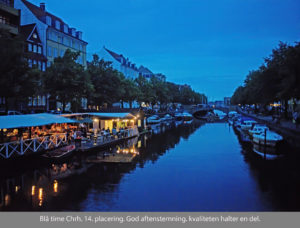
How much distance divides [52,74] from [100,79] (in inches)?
702

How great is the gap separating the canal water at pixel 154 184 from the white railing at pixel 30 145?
1.10 meters

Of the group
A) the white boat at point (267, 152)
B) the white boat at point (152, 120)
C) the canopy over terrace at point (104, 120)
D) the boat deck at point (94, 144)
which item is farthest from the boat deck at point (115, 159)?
the white boat at point (152, 120)

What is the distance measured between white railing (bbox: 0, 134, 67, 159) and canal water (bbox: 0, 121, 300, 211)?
1.10 meters

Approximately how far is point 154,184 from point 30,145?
13.1 m

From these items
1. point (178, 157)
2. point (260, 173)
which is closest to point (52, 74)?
point (178, 157)

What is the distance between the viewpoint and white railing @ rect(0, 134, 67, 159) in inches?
906

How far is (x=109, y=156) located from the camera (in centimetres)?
2959

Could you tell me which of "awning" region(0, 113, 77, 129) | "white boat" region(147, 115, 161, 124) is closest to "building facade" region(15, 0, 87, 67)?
"white boat" region(147, 115, 161, 124)

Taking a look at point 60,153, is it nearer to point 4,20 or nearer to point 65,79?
point 65,79

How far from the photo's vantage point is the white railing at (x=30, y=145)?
75.5ft

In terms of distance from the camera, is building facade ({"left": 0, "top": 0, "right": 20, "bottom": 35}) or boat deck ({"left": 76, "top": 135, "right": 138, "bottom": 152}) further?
building facade ({"left": 0, "top": 0, "right": 20, "bottom": 35})

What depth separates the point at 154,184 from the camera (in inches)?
795

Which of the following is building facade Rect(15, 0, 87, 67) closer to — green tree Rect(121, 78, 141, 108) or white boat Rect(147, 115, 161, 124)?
green tree Rect(121, 78, 141, 108)
